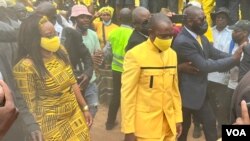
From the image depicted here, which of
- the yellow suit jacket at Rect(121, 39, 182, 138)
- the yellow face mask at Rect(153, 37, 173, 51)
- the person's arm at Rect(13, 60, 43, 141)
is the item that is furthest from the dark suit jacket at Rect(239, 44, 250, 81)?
the person's arm at Rect(13, 60, 43, 141)

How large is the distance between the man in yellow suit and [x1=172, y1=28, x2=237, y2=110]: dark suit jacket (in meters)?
0.68

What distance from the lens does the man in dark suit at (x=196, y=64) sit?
219 inches

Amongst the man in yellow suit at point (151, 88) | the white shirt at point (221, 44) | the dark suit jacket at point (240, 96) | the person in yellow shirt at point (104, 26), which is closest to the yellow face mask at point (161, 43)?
the man in yellow suit at point (151, 88)

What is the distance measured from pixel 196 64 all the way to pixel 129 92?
42.8 inches

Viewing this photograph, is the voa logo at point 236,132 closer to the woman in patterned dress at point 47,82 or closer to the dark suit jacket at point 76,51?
the woman in patterned dress at point 47,82

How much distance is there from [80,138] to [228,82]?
9.84 feet

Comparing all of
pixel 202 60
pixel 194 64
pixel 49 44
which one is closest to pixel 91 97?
pixel 194 64

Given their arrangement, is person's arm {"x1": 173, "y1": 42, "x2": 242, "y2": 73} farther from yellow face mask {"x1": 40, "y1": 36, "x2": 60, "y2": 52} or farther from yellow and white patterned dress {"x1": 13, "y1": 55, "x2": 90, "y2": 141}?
yellow face mask {"x1": 40, "y1": 36, "x2": 60, "y2": 52}

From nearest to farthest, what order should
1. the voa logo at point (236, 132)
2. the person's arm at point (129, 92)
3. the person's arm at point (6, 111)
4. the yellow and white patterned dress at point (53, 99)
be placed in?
A: the voa logo at point (236, 132), the person's arm at point (6, 111), the yellow and white patterned dress at point (53, 99), the person's arm at point (129, 92)

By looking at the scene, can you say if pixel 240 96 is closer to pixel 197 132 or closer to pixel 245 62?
pixel 245 62

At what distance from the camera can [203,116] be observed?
5672 mm

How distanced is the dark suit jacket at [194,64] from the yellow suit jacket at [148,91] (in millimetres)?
677

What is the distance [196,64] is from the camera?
18.2 ft

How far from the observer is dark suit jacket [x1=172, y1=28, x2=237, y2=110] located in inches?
216
